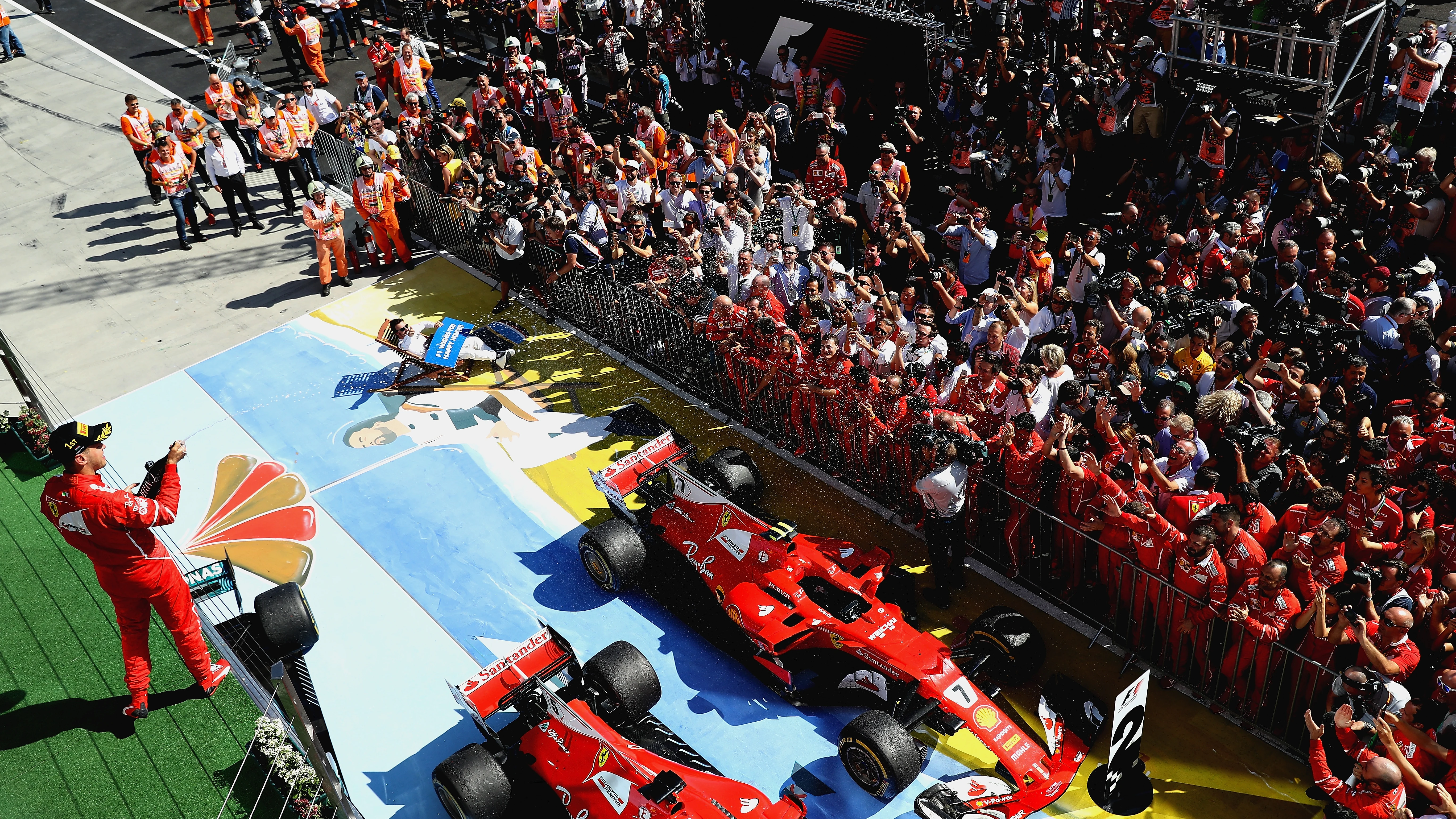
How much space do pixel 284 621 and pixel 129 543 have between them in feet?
5.05

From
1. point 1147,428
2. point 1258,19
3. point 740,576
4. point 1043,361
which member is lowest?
point 740,576

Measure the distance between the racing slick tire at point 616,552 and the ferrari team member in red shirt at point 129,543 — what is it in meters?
3.27

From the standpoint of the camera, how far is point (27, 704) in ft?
29.9

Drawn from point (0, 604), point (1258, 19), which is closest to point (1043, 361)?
point (1258, 19)

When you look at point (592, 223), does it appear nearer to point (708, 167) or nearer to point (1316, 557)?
point (708, 167)

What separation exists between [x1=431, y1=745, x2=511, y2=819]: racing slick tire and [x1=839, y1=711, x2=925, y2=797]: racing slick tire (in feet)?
8.08

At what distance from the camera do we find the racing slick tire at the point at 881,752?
7.40 metres

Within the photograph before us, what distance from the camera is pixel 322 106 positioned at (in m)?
17.9

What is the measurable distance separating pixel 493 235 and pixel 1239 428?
9322 millimetres

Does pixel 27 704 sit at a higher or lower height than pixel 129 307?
lower

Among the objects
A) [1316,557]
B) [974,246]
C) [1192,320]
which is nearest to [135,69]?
[974,246]

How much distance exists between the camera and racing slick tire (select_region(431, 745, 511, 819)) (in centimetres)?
746

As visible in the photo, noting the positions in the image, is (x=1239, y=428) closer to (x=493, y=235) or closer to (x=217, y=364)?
(x=493, y=235)

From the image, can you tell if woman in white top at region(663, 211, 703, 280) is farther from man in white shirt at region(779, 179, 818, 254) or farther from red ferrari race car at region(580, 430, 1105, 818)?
red ferrari race car at region(580, 430, 1105, 818)
